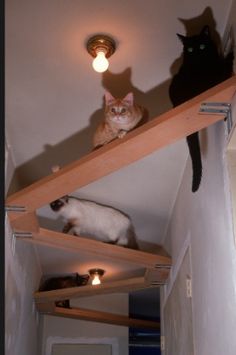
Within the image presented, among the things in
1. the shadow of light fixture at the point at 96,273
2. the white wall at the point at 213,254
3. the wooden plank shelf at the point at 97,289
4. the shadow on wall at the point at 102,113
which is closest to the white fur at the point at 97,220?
the shadow on wall at the point at 102,113

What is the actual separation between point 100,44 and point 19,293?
1.92 meters

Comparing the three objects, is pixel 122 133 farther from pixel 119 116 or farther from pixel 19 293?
pixel 19 293

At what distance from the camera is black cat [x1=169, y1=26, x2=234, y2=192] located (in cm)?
147

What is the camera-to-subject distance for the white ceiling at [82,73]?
151 cm

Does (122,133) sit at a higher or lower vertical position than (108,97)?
lower

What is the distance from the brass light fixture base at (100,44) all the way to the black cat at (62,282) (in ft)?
9.34

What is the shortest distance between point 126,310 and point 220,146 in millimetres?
3486

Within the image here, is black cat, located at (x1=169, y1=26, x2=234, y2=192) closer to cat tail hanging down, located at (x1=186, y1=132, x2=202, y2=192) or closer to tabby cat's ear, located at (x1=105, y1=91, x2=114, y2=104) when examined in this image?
cat tail hanging down, located at (x1=186, y1=132, x2=202, y2=192)

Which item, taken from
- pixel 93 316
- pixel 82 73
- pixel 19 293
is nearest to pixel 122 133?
pixel 82 73

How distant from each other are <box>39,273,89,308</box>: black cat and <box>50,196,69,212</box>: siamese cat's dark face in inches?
59.1

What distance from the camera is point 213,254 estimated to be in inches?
65.4

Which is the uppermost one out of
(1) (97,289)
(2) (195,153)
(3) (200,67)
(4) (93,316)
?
(3) (200,67)

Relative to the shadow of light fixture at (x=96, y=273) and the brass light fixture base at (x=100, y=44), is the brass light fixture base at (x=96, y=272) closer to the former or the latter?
the shadow of light fixture at (x=96, y=273)

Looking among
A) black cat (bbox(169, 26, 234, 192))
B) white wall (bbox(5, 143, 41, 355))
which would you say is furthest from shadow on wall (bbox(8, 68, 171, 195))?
black cat (bbox(169, 26, 234, 192))
